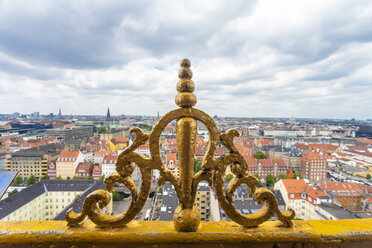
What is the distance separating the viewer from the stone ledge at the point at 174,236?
6.30ft

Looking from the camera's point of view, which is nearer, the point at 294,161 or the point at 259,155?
the point at 294,161

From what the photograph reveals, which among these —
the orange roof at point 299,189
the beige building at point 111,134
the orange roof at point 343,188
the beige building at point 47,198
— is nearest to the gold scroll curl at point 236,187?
the beige building at point 47,198

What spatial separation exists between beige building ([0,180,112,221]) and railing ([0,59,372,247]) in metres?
27.5

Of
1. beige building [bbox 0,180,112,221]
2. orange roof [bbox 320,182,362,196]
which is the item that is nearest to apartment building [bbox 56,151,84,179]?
beige building [bbox 0,180,112,221]

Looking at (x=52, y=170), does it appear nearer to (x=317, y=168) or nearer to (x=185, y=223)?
(x=185, y=223)

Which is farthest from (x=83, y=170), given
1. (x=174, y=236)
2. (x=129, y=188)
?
(x=174, y=236)

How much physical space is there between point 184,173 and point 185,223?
451mm

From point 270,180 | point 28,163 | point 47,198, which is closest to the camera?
point 47,198

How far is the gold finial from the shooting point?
210 centimetres

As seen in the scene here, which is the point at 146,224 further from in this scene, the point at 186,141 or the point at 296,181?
the point at 296,181

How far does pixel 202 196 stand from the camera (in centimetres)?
3052

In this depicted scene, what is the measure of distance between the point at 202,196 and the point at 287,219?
3002cm

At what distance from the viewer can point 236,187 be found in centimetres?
207

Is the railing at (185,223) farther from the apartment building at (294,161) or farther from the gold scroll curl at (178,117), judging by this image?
the apartment building at (294,161)
